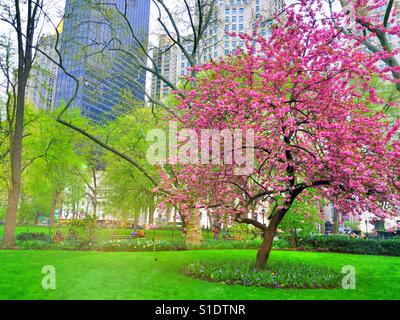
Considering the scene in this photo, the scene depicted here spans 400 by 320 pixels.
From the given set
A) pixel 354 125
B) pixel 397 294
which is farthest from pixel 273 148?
pixel 397 294

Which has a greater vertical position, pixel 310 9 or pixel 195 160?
pixel 310 9

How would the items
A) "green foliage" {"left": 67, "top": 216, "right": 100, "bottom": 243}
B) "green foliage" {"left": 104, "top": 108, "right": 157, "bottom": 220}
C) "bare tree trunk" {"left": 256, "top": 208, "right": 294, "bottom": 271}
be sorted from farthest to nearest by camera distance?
"green foliage" {"left": 104, "top": 108, "right": 157, "bottom": 220} → "green foliage" {"left": 67, "top": 216, "right": 100, "bottom": 243} → "bare tree trunk" {"left": 256, "top": 208, "right": 294, "bottom": 271}

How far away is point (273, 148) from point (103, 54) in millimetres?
14669

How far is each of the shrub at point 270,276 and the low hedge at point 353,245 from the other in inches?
382

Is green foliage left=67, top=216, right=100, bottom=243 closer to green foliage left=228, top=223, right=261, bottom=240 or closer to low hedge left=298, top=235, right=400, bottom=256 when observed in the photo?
green foliage left=228, top=223, right=261, bottom=240

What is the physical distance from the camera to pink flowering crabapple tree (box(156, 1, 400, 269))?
25.2 ft

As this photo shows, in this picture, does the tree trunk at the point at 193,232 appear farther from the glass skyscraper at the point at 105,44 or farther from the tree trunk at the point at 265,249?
the tree trunk at the point at 265,249

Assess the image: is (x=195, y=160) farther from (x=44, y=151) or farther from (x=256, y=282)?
(x=44, y=151)

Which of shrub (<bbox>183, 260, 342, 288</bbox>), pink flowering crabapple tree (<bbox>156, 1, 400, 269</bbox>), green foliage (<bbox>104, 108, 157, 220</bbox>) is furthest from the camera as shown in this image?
green foliage (<bbox>104, 108, 157, 220</bbox>)

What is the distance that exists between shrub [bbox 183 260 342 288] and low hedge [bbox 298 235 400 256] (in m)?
9.69

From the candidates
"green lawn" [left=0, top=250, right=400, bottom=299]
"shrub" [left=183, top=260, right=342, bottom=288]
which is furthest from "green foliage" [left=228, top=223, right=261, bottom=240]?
"shrub" [left=183, top=260, right=342, bottom=288]

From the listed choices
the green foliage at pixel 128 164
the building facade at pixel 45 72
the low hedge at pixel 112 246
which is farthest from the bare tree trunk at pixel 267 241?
the green foliage at pixel 128 164
